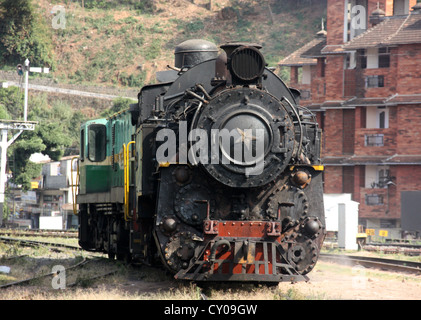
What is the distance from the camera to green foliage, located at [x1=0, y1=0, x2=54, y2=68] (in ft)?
283

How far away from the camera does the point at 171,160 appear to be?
1209 centimetres

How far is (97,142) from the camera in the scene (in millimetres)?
20250

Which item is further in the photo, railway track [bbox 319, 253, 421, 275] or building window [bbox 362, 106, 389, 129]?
building window [bbox 362, 106, 389, 129]

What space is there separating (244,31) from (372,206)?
198 feet

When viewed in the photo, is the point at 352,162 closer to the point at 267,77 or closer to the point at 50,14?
the point at 267,77

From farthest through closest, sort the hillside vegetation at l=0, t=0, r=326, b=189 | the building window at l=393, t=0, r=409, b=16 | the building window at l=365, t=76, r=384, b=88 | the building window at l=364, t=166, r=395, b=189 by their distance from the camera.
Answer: the hillside vegetation at l=0, t=0, r=326, b=189
the building window at l=393, t=0, r=409, b=16
the building window at l=365, t=76, r=384, b=88
the building window at l=364, t=166, r=395, b=189

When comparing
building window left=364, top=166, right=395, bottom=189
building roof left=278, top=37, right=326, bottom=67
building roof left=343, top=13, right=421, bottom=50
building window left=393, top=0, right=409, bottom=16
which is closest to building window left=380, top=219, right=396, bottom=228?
building window left=364, top=166, right=395, bottom=189

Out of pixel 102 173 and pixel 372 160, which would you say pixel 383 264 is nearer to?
pixel 102 173

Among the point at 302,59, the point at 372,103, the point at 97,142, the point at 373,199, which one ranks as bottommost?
the point at 373,199

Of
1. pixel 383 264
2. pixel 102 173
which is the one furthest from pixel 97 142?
pixel 383 264

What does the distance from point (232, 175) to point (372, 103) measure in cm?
4138

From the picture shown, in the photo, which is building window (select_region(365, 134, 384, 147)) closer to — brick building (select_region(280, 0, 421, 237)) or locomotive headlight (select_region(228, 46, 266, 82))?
brick building (select_region(280, 0, 421, 237))

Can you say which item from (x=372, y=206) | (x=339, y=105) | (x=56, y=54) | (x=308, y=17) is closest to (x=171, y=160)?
(x=372, y=206)

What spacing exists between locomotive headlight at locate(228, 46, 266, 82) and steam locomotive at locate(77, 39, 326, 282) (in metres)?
0.02
